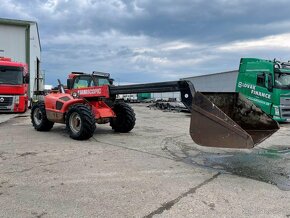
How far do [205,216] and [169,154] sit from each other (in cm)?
366

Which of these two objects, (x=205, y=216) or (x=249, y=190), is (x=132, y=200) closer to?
(x=205, y=216)

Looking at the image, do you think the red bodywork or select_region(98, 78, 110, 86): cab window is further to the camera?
select_region(98, 78, 110, 86): cab window

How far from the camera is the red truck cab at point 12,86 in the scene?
18327 millimetres

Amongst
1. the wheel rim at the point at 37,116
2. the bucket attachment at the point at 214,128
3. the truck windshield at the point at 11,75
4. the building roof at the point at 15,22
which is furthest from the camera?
the building roof at the point at 15,22

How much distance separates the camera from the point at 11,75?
18.6 metres

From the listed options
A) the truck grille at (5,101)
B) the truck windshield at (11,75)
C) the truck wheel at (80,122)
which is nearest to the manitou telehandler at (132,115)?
the truck wheel at (80,122)

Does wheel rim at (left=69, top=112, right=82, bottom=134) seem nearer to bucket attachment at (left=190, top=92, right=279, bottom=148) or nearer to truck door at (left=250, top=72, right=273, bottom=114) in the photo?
bucket attachment at (left=190, top=92, right=279, bottom=148)

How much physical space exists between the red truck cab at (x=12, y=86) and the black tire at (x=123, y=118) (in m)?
9.37

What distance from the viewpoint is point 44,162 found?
6801 mm

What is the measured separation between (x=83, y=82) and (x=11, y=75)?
8.78m

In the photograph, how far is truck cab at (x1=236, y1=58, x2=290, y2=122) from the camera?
51.2 feet

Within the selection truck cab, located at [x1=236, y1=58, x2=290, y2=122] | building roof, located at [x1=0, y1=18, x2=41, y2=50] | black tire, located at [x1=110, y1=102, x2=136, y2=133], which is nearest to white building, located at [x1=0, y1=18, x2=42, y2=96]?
building roof, located at [x1=0, y1=18, x2=41, y2=50]

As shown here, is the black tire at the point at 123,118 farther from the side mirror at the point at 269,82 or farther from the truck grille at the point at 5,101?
the truck grille at the point at 5,101

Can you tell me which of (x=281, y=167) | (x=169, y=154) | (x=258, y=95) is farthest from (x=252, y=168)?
(x=258, y=95)
